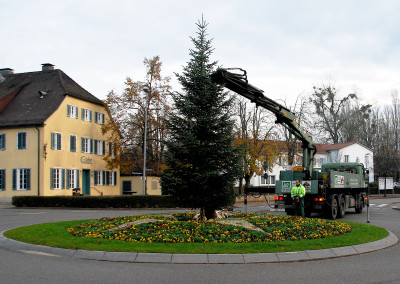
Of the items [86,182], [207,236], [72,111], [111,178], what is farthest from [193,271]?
[111,178]

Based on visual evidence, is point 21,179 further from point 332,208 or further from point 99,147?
point 332,208

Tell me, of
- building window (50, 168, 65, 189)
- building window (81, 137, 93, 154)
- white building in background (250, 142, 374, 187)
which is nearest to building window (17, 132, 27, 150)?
building window (50, 168, 65, 189)

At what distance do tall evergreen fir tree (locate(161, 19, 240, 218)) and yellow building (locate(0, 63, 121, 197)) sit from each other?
25.4 meters

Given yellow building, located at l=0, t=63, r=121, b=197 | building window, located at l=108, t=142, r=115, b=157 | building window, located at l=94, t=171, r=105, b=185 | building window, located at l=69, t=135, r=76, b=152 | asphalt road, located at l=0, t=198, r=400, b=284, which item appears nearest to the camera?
asphalt road, located at l=0, t=198, r=400, b=284

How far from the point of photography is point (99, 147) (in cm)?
4556

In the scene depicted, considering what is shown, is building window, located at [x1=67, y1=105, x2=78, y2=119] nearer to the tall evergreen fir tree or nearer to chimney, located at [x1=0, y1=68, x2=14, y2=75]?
chimney, located at [x1=0, y1=68, x2=14, y2=75]

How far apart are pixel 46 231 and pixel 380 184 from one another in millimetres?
42021

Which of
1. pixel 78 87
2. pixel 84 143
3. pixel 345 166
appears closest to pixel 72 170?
pixel 84 143

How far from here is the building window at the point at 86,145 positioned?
43125 mm

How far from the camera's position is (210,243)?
10734mm

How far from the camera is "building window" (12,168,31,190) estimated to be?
38156 mm

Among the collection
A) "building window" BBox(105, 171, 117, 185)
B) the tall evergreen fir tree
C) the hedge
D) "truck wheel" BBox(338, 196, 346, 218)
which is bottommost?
the hedge

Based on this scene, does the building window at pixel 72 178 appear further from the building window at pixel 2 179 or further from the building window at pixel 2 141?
the building window at pixel 2 141

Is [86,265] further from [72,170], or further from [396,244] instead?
[72,170]
